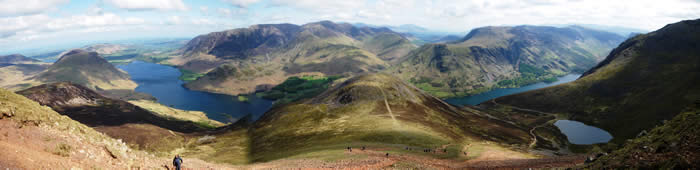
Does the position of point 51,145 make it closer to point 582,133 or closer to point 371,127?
point 371,127

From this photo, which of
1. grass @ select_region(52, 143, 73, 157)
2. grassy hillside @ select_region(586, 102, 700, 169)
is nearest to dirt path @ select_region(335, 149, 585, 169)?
grassy hillside @ select_region(586, 102, 700, 169)

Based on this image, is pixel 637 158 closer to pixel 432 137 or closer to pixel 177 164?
pixel 177 164

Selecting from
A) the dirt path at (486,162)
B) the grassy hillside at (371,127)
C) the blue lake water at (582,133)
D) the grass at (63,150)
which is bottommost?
the blue lake water at (582,133)

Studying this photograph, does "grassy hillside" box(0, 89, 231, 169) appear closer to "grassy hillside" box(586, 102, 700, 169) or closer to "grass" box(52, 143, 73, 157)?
"grass" box(52, 143, 73, 157)

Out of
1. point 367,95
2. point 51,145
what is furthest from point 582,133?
point 51,145

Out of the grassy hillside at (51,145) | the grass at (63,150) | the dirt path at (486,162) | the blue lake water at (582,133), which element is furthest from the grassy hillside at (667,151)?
the blue lake water at (582,133)

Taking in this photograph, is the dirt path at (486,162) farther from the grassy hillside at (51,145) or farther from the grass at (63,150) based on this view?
the grass at (63,150)

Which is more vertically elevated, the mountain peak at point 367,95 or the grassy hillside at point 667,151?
the grassy hillside at point 667,151

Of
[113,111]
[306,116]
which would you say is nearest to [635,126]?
[306,116]
